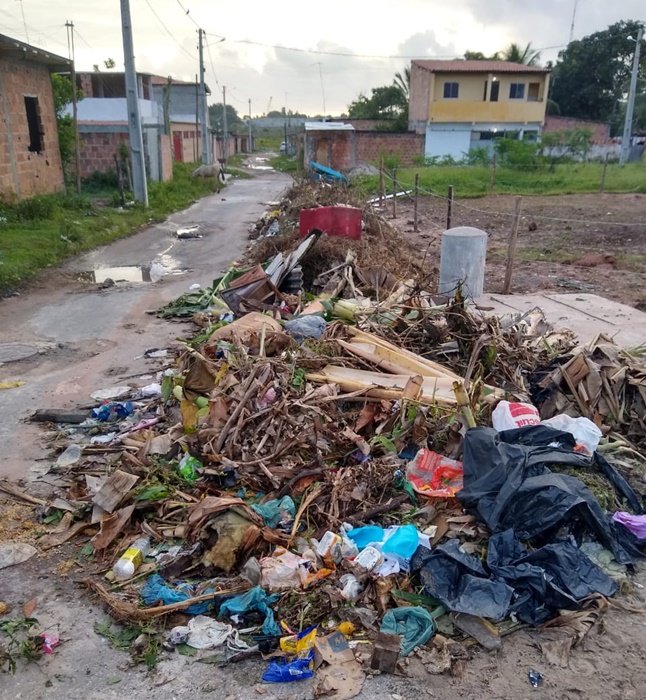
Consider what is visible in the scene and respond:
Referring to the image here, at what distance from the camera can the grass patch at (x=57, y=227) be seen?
39.5ft

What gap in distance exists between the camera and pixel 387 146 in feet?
123

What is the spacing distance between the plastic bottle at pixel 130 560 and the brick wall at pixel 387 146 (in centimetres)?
3275

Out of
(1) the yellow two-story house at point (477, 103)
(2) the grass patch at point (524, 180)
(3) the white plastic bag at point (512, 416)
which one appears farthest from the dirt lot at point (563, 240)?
(1) the yellow two-story house at point (477, 103)

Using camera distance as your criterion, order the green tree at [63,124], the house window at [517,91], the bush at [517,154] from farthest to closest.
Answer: the house window at [517,91] → the bush at [517,154] → the green tree at [63,124]

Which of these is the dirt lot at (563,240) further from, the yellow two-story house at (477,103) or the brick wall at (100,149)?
the yellow two-story house at (477,103)

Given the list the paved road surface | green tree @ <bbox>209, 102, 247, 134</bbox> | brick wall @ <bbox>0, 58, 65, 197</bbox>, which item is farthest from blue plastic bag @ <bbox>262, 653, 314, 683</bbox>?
green tree @ <bbox>209, 102, 247, 134</bbox>

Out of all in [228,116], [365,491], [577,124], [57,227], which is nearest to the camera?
[365,491]

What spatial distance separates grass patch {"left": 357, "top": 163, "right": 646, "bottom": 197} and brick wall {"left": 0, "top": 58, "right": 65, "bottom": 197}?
35.3 ft

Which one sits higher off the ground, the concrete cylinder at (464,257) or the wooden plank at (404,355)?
the concrete cylinder at (464,257)

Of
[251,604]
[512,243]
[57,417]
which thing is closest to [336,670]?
[251,604]

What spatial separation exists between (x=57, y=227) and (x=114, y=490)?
12.2 m

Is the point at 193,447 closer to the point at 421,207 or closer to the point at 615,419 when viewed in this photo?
the point at 615,419

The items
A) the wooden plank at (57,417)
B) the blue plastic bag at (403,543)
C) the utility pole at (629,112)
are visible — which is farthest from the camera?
the utility pole at (629,112)

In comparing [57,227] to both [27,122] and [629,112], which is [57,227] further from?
[629,112]
